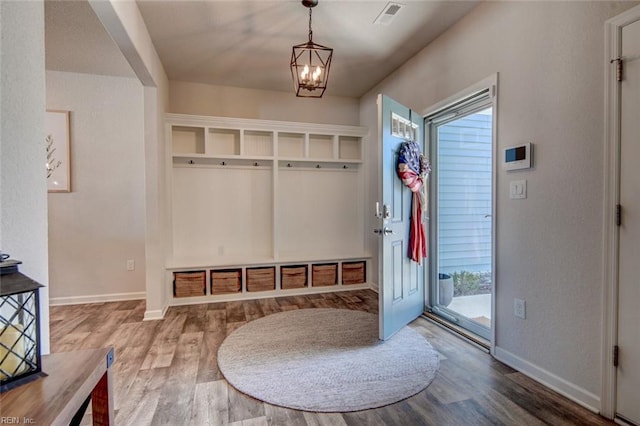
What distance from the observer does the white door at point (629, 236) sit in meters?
1.60

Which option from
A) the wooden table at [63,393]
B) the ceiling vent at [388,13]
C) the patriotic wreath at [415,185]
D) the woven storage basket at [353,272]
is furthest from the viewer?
the woven storage basket at [353,272]

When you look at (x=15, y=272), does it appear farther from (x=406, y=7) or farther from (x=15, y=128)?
(x=406, y=7)

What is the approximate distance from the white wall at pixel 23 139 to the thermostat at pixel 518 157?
102 inches

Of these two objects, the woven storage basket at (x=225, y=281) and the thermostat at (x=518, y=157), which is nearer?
the thermostat at (x=518, y=157)

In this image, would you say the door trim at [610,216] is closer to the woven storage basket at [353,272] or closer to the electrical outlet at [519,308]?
the electrical outlet at [519,308]

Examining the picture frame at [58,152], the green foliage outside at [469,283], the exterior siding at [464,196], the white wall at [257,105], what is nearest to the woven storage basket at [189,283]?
the picture frame at [58,152]

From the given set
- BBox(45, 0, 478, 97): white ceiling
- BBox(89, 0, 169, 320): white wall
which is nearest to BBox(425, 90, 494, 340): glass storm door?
BBox(45, 0, 478, 97): white ceiling

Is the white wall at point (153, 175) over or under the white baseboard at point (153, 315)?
over

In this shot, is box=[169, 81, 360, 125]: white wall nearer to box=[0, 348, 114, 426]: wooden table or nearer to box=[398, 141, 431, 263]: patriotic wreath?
box=[398, 141, 431, 263]: patriotic wreath

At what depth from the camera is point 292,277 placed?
4066mm

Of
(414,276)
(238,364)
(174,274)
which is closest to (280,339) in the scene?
(238,364)

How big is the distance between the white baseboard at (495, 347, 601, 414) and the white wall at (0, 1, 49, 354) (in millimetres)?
2650

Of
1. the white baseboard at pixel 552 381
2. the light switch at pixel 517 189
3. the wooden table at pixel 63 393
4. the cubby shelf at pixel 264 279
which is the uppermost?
the light switch at pixel 517 189

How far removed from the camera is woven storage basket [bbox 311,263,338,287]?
13.6 ft
